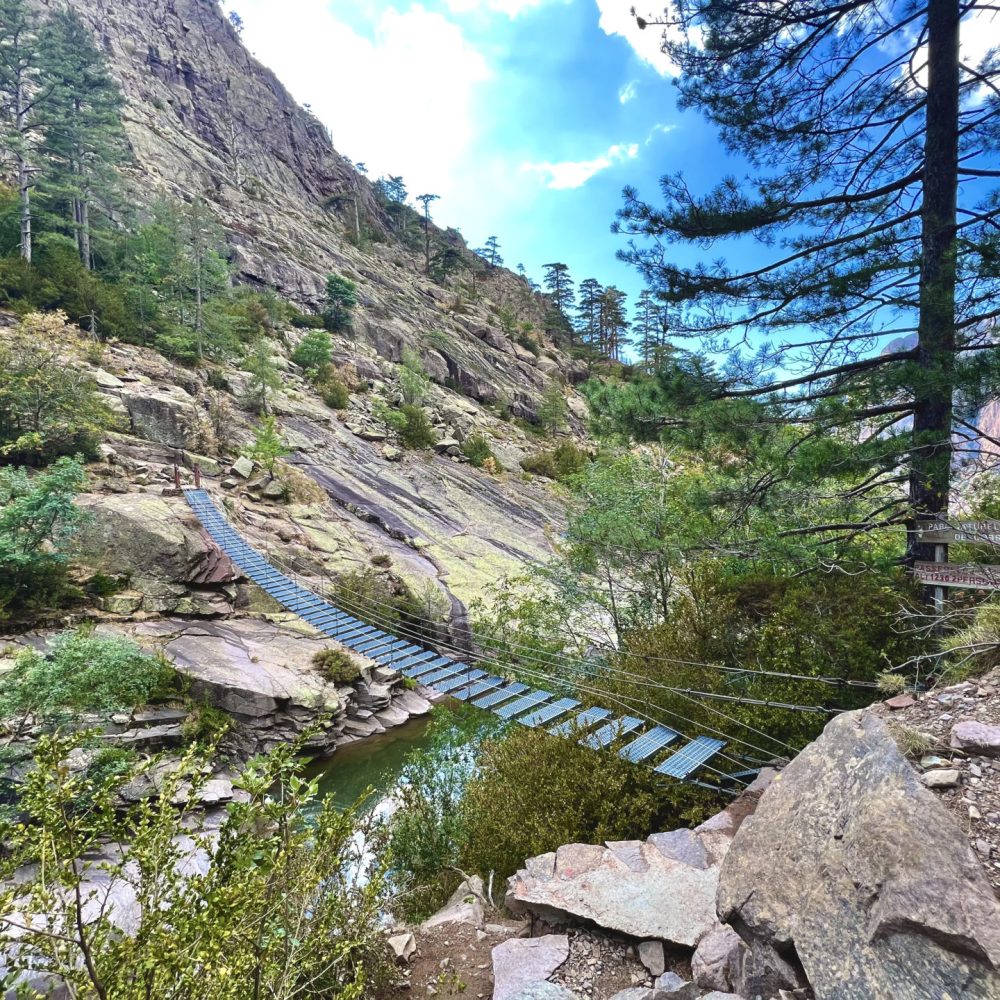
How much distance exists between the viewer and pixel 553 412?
1067 inches

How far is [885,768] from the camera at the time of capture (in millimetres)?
1771

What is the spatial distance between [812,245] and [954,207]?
96cm

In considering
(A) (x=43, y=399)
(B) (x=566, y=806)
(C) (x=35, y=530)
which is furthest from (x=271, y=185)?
(B) (x=566, y=806)

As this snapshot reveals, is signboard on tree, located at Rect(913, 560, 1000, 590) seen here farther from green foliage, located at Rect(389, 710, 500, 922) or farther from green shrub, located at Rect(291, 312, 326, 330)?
green shrub, located at Rect(291, 312, 326, 330)

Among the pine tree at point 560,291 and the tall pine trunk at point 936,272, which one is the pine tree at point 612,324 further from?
the tall pine trunk at point 936,272

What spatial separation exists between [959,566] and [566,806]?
311cm

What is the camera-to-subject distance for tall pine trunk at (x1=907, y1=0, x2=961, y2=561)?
3555 mm

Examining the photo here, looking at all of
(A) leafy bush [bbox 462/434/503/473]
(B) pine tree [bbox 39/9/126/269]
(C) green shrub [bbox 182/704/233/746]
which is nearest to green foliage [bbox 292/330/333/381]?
(A) leafy bush [bbox 462/434/503/473]

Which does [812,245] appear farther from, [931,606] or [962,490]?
[931,606]

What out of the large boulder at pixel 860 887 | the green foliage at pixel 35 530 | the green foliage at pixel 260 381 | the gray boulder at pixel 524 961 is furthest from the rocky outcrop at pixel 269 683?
the green foliage at pixel 260 381

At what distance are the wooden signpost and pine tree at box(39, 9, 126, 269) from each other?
860 inches

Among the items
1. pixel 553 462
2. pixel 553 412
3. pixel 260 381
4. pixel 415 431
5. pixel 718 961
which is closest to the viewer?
pixel 718 961

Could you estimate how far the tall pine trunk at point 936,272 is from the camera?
11.7ft

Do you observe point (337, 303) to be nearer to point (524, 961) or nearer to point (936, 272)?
point (936, 272)
